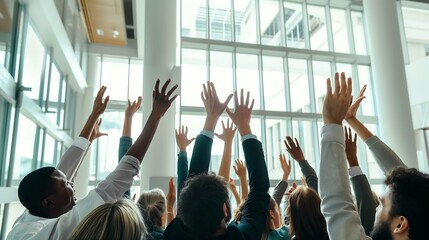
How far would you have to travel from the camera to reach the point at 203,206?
3.99ft

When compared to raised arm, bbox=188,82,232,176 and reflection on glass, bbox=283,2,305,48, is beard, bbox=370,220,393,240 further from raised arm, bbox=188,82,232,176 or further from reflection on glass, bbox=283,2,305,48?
reflection on glass, bbox=283,2,305,48

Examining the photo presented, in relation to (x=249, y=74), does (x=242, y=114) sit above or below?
below

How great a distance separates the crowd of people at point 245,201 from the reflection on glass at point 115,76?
21.7 feet

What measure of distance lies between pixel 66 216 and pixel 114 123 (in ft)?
23.3

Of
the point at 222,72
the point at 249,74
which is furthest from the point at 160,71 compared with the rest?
the point at 249,74

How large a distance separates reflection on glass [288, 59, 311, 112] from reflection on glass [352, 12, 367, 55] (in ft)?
5.39

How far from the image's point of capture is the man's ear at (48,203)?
1.51 m

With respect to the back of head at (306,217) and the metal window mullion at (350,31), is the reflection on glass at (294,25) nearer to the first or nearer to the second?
the metal window mullion at (350,31)

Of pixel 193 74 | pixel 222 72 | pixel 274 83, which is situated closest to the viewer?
pixel 193 74

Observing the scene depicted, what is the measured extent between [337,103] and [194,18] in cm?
714

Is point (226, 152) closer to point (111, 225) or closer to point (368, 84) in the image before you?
point (111, 225)

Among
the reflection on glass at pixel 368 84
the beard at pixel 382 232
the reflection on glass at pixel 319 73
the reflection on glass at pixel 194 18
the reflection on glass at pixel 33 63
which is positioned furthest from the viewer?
the reflection on glass at pixel 368 84

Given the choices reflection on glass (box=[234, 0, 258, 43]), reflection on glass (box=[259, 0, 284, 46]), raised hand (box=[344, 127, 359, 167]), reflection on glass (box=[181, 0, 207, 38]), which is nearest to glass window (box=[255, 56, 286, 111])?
reflection on glass (box=[259, 0, 284, 46])

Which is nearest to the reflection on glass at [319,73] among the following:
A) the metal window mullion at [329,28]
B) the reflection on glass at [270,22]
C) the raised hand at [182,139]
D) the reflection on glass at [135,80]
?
the metal window mullion at [329,28]
